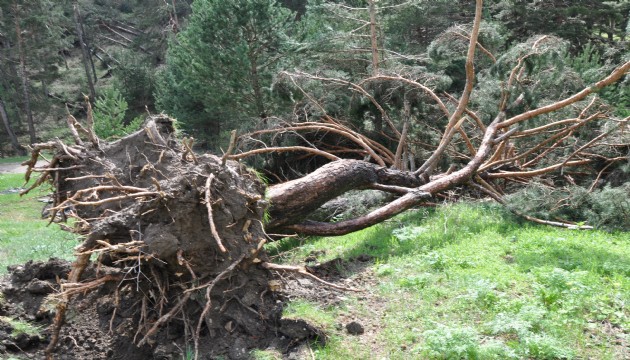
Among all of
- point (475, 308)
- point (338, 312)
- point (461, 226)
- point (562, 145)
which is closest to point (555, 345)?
point (475, 308)

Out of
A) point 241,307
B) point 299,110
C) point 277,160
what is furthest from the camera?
point 299,110

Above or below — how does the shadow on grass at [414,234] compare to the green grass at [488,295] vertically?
below

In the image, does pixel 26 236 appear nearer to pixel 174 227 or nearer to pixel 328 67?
pixel 174 227

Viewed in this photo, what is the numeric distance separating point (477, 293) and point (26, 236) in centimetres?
816

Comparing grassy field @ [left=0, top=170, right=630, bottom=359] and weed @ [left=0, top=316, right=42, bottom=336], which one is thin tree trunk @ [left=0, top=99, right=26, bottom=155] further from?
weed @ [left=0, top=316, right=42, bottom=336]

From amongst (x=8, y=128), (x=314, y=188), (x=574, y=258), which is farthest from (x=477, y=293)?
(x=8, y=128)

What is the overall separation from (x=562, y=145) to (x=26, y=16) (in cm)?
2675

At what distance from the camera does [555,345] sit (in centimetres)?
358

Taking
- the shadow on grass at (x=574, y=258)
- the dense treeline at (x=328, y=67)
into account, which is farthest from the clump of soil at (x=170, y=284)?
the dense treeline at (x=328, y=67)

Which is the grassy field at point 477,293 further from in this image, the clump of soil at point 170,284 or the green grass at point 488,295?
the clump of soil at point 170,284

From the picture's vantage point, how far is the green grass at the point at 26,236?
703 cm

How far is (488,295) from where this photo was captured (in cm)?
430

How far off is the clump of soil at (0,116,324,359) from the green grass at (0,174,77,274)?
1.45m

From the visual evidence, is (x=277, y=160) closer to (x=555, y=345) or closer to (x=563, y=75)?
(x=563, y=75)
